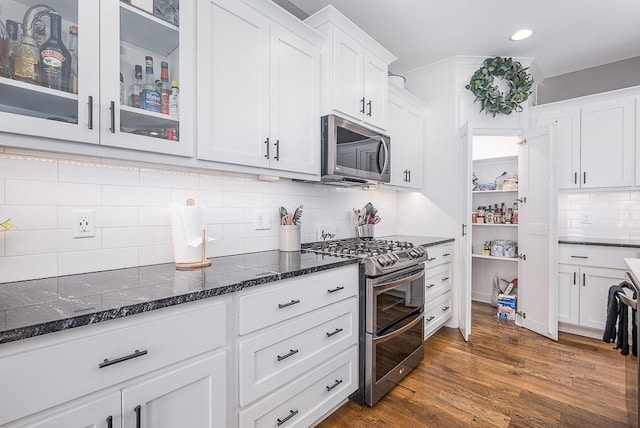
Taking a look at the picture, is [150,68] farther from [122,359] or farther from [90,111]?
[122,359]

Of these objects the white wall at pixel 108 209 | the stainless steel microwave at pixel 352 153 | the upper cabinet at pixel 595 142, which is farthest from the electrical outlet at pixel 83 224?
the upper cabinet at pixel 595 142

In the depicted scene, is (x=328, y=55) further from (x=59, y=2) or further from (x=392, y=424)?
(x=392, y=424)

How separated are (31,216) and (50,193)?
0.36 ft

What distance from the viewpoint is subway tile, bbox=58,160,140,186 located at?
130 centimetres

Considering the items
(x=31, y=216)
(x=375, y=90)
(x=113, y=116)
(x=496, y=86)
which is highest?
(x=496, y=86)

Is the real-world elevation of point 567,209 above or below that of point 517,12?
below

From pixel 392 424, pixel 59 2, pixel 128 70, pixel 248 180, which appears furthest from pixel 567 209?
pixel 59 2

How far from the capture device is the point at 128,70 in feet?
4.03

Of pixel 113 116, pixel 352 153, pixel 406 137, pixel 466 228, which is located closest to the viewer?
pixel 113 116

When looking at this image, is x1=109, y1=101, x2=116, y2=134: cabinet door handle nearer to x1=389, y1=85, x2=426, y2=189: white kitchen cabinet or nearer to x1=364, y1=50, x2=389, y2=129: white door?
x1=364, y1=50, x2=389, y2=129: white door

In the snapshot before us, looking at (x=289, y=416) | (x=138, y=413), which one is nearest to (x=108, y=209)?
(x=138, y=413)

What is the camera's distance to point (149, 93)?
1.30 metres

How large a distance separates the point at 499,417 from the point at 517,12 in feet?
9.30

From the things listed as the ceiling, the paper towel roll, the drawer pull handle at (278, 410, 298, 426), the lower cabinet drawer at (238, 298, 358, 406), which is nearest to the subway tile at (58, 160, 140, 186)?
the paper towel roll
